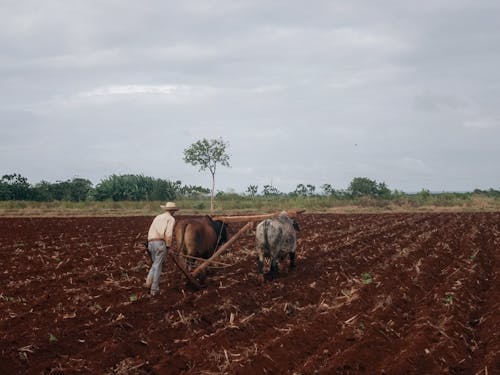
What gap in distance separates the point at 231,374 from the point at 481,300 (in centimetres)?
575

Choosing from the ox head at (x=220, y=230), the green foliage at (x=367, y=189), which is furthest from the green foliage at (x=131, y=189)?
the ox head at (x=220, y=230)

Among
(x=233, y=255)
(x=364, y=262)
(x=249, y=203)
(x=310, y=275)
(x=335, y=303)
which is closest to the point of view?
(x=335, y=303)

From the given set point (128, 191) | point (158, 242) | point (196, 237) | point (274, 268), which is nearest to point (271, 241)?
point (274, 268)

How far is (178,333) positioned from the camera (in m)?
8.30

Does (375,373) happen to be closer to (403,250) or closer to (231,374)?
(231,374)

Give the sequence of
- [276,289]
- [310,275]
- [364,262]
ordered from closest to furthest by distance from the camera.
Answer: [276,289]
[310,275]
[364,262]

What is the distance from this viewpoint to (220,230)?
42.5 feet

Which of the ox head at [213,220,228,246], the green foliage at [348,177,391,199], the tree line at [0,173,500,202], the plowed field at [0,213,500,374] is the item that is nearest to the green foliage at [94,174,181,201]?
the tree line at [0,173,500,202]

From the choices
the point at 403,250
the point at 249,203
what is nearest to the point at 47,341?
the point at 403,250

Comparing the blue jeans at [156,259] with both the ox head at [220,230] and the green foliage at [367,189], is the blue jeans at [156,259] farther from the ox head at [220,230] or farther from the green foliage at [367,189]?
the green foliage at [367,189]

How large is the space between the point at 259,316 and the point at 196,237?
10.7 ft

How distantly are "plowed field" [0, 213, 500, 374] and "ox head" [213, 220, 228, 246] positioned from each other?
0.87 m

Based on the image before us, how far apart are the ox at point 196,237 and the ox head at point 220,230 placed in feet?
0.34

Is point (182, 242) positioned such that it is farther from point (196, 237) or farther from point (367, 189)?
point (367, 189)
